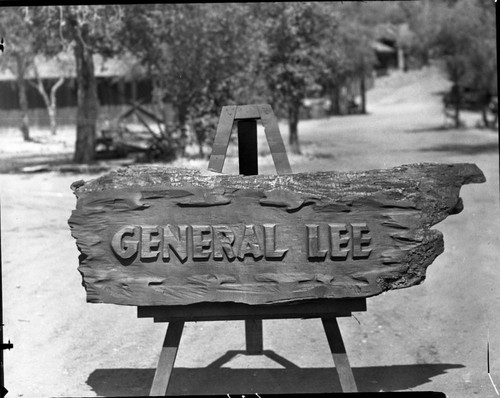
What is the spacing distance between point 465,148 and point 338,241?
18762 mm

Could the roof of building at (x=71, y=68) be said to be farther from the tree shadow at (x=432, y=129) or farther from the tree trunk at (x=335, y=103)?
the tree trunk at (x=335, y=103)

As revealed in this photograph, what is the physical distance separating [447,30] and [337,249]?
2445cm

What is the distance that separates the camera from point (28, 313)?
25.4ft

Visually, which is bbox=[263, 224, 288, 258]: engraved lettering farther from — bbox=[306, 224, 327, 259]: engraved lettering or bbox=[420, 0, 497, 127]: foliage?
bbox=[420, 0, 497, 127]: foliage

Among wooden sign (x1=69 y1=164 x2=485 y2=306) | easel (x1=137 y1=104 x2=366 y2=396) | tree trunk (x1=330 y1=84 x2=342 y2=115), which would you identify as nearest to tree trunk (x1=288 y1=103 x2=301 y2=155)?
easel (x1=137 y1=104 x2=366 y2=396)

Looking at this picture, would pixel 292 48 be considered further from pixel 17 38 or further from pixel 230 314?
pixel 230 314

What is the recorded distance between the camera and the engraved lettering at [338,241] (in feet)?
14.4

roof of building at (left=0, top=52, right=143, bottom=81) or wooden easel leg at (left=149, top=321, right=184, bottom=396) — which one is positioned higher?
roof of building at (left=0, top=52, right=143, bottom=81)

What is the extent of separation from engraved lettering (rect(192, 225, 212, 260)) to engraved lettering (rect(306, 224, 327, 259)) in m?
0.52

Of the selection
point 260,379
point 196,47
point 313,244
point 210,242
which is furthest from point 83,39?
point 313,244

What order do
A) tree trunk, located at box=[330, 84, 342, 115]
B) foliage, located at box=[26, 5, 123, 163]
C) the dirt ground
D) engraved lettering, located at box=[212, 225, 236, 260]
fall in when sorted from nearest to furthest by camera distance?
engraved lettering, located at box=[212, 225, 236, 260]
the dirt ground
foliage, located at box=[26, 5, 123, 163]
tree trunk, located at box=[330, 84, 342, 115]

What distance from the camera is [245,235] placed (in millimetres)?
4383

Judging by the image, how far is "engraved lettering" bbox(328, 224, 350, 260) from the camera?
4398 millimetres

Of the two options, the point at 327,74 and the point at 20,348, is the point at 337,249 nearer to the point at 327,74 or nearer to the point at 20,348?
the point at 20,348
